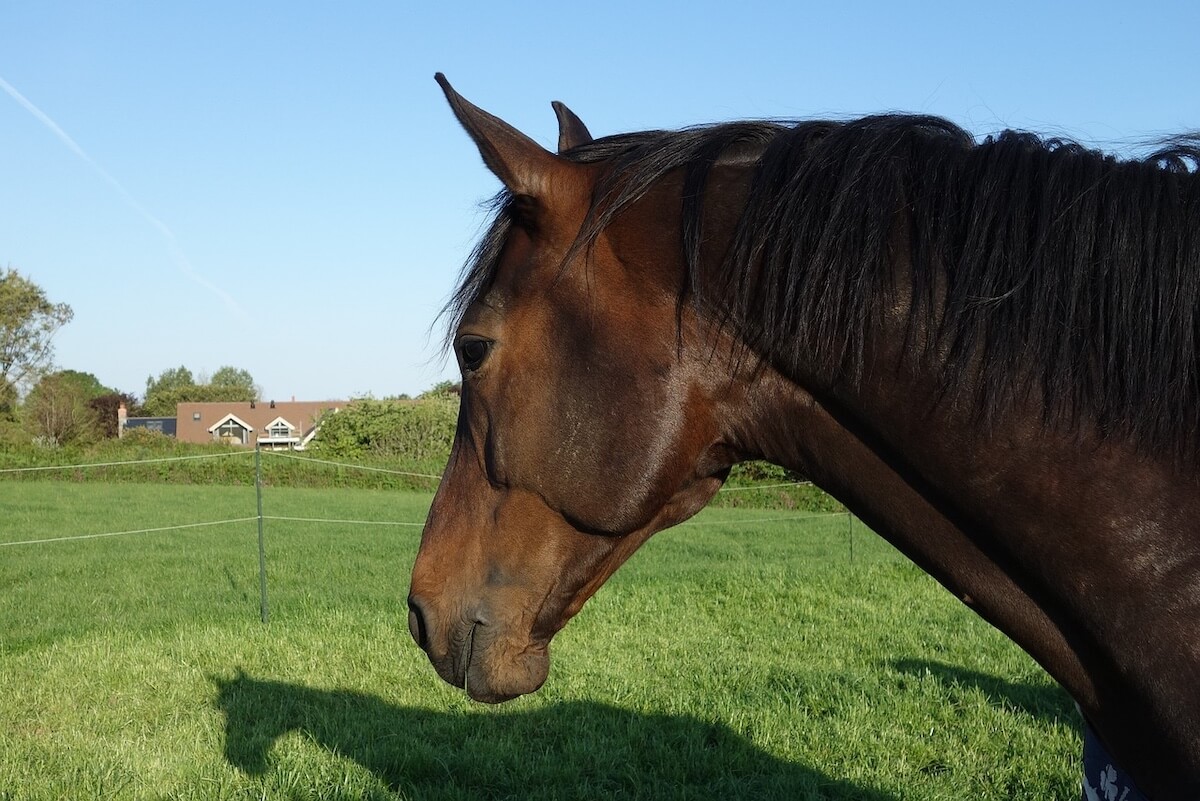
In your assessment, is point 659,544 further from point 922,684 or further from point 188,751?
point 188,751

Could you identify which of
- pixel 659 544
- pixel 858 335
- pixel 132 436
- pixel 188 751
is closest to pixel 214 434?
pixel 132 436

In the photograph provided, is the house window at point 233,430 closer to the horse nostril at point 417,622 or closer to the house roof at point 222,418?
the house roof at point 222,418

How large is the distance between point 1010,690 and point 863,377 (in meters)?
5.07

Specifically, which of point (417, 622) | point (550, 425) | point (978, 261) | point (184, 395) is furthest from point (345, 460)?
point (184, 395)

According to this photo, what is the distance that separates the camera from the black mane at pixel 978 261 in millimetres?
1267

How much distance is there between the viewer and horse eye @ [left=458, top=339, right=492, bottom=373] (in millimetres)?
1634

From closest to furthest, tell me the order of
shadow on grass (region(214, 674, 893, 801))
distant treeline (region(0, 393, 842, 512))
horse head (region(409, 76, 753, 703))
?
horse head (region(409, 76, 753, 703)), shadow on grass (region(214, 674, 893, 801)), distant treeline (region(0, 393, 842, 512))

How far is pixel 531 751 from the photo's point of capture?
4.57 m

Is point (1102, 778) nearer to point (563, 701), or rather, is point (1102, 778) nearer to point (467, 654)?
point (467, 654)

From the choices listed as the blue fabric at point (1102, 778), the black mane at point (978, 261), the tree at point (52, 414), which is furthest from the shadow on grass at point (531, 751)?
the tree at point (52, 414)

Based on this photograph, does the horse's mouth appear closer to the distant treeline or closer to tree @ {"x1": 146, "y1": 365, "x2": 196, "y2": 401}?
the distant treeline

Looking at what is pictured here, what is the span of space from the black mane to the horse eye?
0.26m

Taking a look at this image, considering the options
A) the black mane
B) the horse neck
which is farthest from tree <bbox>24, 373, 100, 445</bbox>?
the horse neck

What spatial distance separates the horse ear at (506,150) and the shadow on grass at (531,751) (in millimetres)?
3274
